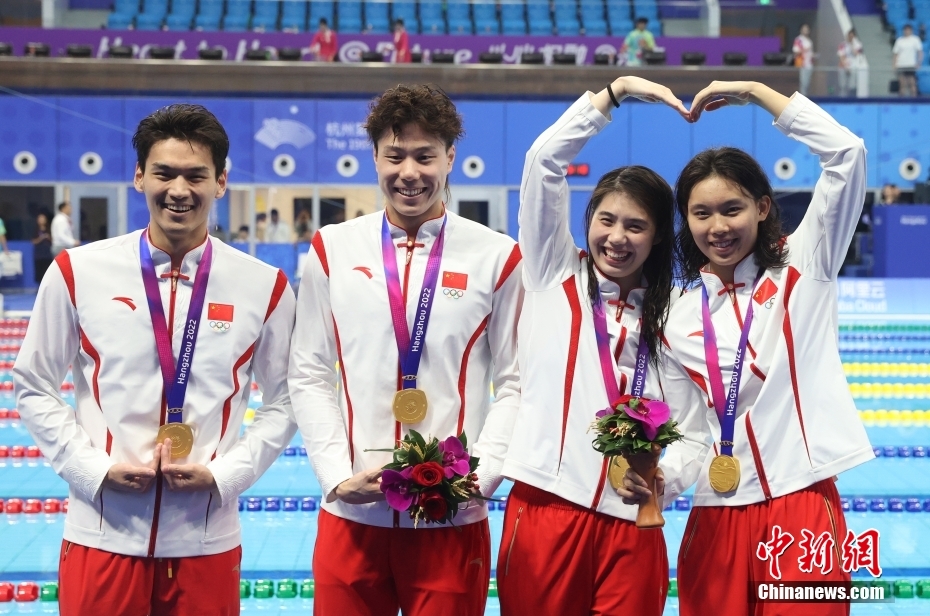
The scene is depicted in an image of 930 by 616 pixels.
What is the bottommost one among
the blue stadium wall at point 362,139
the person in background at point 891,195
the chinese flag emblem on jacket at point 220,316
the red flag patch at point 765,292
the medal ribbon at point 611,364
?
the medal ribbon at point 611,364

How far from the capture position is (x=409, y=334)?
2.51 meters

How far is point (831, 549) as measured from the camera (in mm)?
2434

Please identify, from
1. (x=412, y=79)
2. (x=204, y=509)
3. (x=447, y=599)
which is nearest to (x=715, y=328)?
(x=447, y=599)

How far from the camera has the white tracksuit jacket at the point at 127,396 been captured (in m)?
2.41

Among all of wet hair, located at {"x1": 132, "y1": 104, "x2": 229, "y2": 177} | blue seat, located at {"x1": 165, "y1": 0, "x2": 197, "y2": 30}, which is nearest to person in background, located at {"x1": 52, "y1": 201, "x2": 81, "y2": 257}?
blue seat, located at {"x1": 165, "y1": 0, "x2": 197, "y2": 30}

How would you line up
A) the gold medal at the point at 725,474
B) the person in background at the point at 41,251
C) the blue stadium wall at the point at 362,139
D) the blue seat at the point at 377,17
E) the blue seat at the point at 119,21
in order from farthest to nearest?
the blue seat at the point at 377,17 < the blue seat at the point at 119,21 < the blue stadium wall at the point at 362,139 < the person in background at the point at 41,251 < the gold medal at the point at 725,474

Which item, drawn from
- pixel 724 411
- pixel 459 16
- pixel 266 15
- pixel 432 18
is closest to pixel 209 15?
pixel 266 15

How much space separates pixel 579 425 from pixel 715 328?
0.42m

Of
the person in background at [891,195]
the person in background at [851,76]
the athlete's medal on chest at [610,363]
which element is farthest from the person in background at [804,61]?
the athlete's medal on chest at [610,363]

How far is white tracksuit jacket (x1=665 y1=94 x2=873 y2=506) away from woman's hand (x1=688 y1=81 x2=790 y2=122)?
0.04 meters

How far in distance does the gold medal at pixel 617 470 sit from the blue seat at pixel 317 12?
18.1 meters

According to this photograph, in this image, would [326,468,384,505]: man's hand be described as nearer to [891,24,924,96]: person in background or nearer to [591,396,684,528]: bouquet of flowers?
[591,396,684,528]: bouquet of flowers

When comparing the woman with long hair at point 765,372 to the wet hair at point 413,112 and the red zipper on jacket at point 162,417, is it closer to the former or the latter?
the wet hair at point 413,112

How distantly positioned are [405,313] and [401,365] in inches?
5.0
